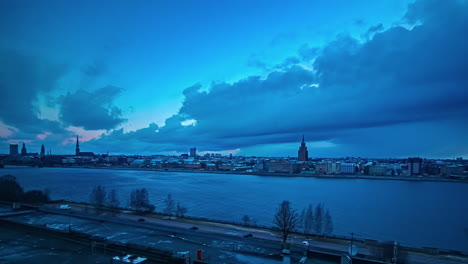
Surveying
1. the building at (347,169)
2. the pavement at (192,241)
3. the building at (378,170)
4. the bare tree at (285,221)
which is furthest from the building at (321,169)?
the pavement at (192,241)

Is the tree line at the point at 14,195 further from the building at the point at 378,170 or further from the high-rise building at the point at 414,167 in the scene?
the high-rise building at the point at 414,167

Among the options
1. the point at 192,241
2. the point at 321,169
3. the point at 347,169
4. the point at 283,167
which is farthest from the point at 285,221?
the point at 347,169

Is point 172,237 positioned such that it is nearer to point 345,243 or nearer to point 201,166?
point 345,243

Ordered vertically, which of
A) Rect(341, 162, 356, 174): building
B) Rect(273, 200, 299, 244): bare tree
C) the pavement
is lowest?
Rect(341, 162, 356, 174): building

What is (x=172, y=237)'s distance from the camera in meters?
4.98

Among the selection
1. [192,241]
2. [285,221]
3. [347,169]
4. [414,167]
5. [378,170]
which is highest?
[192,241]

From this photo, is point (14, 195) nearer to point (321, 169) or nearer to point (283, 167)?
point (321, 169)

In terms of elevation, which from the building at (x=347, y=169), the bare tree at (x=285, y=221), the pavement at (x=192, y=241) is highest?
the pavement at (x=192, y=241)

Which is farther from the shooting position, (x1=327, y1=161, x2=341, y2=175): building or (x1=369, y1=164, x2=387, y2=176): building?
(x1=327, y1=161, x2=341, y2=175): building

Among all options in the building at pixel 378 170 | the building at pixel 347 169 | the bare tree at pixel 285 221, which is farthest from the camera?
the building at pixel 347 169

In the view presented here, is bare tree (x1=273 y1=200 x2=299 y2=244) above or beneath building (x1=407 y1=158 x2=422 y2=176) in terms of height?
above

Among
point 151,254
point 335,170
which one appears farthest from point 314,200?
point 335,170

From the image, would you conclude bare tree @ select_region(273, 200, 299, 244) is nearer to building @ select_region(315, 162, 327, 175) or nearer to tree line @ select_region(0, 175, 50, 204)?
tree line @ select_region(0, 175, 50, 204)

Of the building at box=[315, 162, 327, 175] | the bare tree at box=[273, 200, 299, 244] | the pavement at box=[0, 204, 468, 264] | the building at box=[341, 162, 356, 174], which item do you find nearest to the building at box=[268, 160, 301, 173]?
the building at box=[315, 162, 327, 175]
